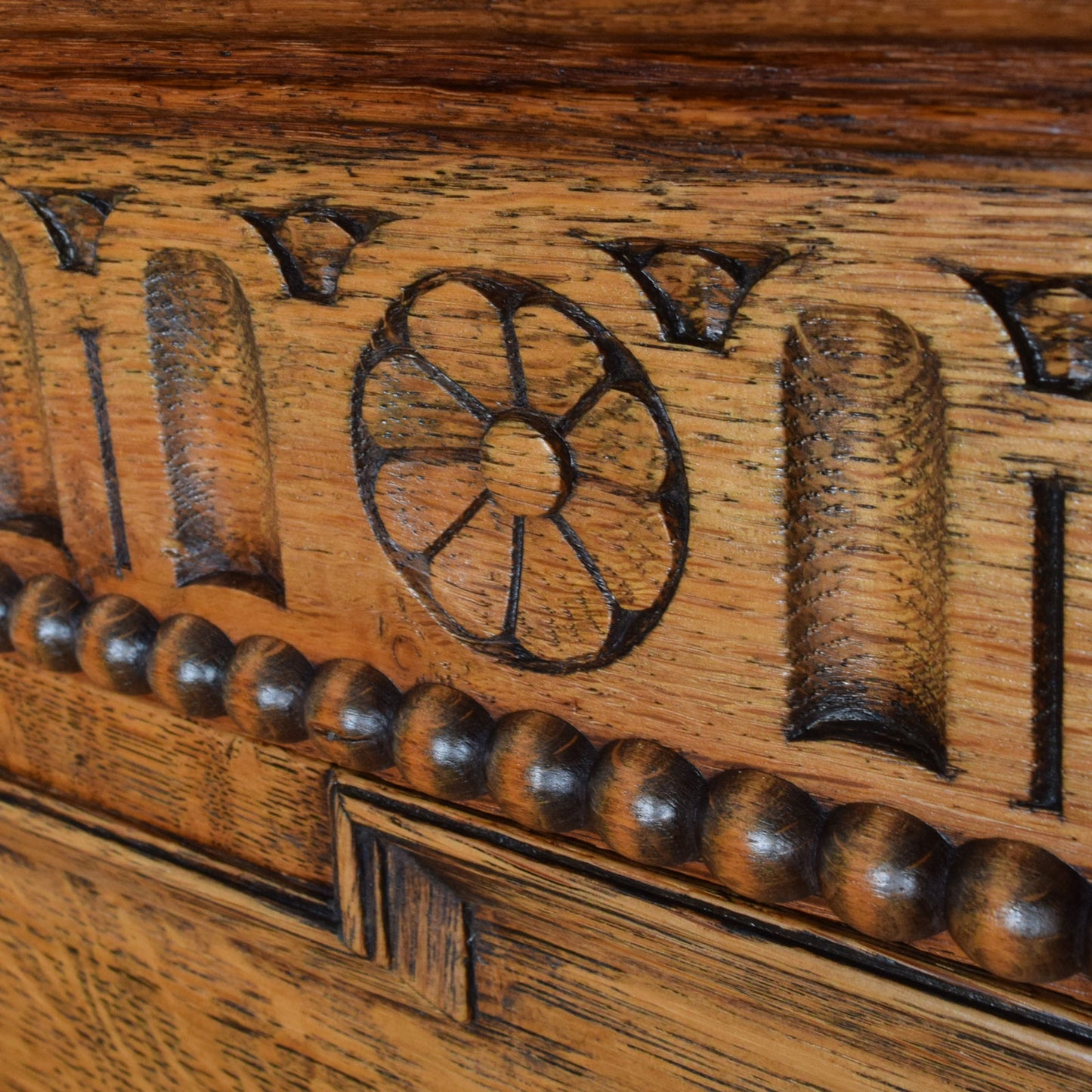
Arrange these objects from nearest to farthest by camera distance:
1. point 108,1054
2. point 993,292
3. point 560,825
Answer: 1. point 993,292
2. point 560,825
3. point 108,1054

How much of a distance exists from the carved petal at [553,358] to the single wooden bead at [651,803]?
98 mm

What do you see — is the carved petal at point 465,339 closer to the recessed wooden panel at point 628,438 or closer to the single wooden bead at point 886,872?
the recessed wooden panel at point 628,438

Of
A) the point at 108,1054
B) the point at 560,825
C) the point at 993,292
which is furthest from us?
the point at 108,1054

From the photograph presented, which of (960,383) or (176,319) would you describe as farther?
(176,319)

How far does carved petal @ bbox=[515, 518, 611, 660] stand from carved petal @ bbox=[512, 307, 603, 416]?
36 mm

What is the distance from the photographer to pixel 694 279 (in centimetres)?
32

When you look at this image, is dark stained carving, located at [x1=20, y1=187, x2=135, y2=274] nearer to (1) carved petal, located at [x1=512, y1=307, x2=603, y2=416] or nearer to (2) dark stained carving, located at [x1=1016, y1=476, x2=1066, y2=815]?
(1) carved petal, located at [x1=512, y1=307, x2=603, y2=416]

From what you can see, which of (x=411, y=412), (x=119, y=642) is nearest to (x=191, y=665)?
(x=119, y=642)

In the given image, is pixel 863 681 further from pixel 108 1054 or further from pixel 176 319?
pixel 108 1054

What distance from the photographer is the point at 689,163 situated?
0.31 m

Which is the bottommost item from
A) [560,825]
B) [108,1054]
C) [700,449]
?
[108,1054]

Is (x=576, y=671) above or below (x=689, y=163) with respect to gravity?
below

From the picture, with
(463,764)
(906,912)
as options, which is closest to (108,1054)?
(463,764)

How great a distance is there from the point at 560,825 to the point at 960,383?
17 centimetres
